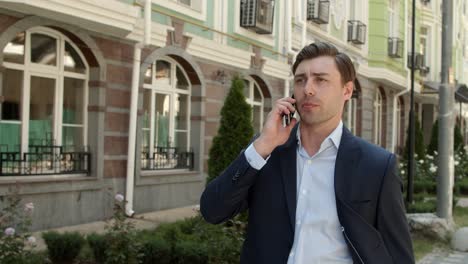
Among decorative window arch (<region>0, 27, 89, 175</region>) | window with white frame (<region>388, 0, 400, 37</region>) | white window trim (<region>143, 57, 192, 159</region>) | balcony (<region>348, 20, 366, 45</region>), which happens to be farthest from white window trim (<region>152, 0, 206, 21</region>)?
window with white frame (<region>388, 0, 400, 37</region>)

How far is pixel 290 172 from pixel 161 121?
10284 mm

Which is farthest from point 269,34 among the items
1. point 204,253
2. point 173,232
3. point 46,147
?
point 204,253

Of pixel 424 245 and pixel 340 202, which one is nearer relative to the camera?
pixel 340 202

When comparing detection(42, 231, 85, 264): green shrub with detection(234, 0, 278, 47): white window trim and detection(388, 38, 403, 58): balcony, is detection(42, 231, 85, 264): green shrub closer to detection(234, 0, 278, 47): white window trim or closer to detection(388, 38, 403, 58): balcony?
detection(234, 0, 278, 47): white window trim

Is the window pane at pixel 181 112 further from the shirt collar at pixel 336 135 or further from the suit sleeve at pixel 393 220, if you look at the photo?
the suit sleeve at pixel 393 220

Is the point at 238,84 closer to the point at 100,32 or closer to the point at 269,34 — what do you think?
the point at 100,32

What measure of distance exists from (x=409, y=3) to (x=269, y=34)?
13556mm

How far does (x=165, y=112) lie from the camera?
1231 centimetres

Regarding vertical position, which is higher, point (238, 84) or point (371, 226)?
point (238, 84)

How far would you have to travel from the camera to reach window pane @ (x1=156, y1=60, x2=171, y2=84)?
39.3ft

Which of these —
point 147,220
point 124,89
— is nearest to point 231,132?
point 147,220

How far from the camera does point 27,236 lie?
17.1 ft

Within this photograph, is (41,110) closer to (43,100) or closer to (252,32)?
(43,100)

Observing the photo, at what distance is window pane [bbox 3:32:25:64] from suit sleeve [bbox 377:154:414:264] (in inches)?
309
